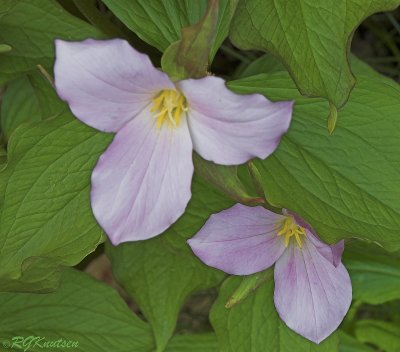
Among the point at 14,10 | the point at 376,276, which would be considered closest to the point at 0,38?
the point at 14,10

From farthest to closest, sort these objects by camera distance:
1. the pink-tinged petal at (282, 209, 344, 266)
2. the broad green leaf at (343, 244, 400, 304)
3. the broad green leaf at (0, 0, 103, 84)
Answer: the broad green leaf at (343, 244, 400, 304) < the broad green leaf at (0, 0, 103, 84) < the pink-tinged petal at (282, 209, 344, 266)

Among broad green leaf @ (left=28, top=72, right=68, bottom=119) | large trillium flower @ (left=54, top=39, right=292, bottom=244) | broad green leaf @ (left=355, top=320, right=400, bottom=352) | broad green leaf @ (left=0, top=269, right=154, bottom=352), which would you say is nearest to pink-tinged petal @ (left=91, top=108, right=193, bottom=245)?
large trillium flower @ (left=54, top=39, right=292, bottom=244)

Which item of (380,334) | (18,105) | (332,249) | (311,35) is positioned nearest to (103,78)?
(311,35)

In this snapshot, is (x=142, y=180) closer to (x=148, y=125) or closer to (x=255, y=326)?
(x=148, y=125)

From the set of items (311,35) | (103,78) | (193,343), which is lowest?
(193,343)

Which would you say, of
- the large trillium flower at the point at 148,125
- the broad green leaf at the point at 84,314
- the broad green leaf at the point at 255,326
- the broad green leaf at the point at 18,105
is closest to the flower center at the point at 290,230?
the broad green leaf at the point at 255,326

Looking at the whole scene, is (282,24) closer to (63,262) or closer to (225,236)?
(225,236)

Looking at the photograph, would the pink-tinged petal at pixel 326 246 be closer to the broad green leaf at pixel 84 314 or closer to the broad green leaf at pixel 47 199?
the broad green leaf at pixel 47 199

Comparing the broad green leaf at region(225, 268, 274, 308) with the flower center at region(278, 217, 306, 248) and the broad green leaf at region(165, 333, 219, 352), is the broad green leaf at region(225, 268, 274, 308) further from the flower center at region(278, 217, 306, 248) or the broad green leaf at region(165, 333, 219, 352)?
the broad green leaf at region(165, 333, 219, 352)
